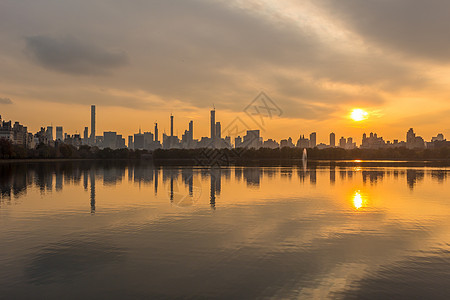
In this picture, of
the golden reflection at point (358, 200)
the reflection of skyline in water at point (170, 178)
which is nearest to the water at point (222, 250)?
the golden reflection at point (358, 200)

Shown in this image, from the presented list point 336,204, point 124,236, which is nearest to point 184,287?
point 124,236

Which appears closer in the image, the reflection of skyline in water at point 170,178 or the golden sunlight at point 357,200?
the golden sunlight at point 357,200

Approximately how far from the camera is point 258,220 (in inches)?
1183

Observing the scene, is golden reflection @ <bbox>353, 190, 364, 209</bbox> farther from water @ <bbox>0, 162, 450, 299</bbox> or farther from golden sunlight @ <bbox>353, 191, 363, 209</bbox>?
water @ <bbox>0, 162, 450, 299</bbox>

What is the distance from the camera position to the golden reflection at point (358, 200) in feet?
129

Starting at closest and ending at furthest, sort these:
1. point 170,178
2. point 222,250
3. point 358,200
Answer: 1. point 222,250
2. point 358,200
3. point 170,178

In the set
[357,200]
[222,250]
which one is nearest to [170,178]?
[357,200]

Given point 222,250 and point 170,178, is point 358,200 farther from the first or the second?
point 170,178

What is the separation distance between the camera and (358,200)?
43.3 metres

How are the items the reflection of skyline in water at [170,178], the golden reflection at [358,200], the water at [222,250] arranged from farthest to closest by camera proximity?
the reflection of skyline in water at [170,178]
the golden reflection at [358,200]
the water at [222,250]

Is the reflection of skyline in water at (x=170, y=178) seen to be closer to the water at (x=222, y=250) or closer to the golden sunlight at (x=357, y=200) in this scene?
the water at (x=222, y=250)

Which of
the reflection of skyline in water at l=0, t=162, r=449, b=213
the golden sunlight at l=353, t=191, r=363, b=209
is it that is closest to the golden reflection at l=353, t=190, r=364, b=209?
the golden sunlight at l=353, t=191, r=363, b=209

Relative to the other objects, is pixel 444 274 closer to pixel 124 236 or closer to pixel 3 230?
pixel 124 236

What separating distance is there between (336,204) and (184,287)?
93.5 feet
